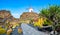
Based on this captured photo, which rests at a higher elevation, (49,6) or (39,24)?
(49,6)

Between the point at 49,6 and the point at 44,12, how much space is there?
1.31ft

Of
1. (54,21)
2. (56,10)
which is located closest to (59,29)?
(54,21)

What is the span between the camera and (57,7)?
950cm

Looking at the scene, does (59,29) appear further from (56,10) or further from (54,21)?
(56,10)

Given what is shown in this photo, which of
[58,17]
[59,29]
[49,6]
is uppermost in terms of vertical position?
[49,6]

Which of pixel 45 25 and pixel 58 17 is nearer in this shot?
pixel 58 17

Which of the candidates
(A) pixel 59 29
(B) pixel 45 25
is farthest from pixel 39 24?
(A) pixel 59 29

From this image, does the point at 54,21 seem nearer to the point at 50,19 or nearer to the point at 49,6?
the point at 50,19

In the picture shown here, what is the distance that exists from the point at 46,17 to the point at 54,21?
67 centimetres

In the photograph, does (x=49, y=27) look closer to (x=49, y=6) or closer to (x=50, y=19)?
(x=50, y=19)

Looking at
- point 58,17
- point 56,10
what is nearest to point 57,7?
point 56,10

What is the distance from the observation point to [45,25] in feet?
30.8

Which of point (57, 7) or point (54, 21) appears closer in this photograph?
point (54, 21)

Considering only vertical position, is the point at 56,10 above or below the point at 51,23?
above
